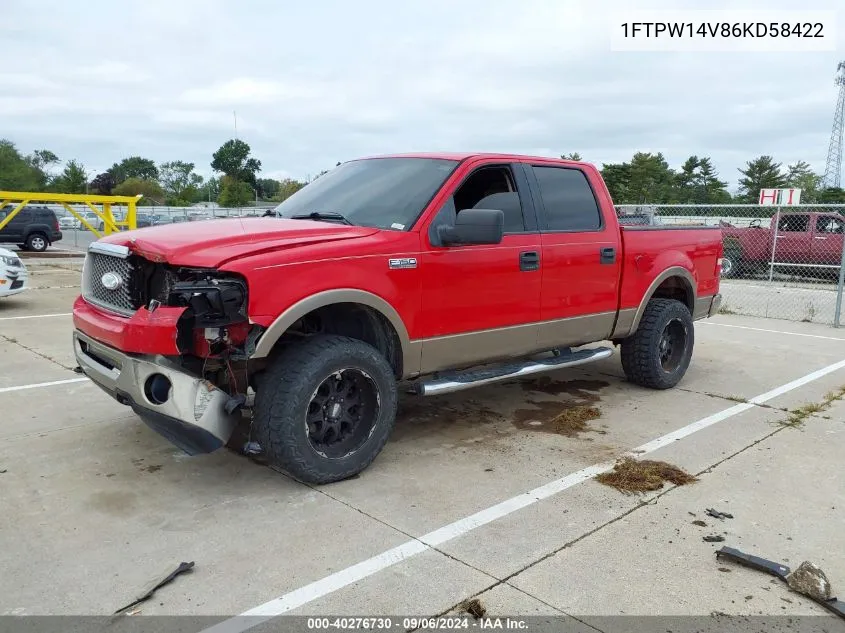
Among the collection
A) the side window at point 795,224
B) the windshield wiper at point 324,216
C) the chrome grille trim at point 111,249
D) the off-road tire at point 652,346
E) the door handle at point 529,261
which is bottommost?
the off-road tire at point 652,346

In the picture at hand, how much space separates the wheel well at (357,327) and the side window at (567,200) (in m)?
1.60

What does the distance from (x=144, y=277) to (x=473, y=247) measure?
2032 millimetres

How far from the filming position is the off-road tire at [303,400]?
12.3ft

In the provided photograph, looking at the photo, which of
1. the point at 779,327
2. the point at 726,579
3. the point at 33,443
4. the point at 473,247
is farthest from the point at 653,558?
the point at 779,327

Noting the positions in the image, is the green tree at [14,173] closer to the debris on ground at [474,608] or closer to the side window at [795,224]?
the side window at [795,224]

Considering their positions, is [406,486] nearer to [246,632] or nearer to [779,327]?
[246,632]

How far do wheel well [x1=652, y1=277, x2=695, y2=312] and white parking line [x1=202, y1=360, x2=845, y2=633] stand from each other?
172cm

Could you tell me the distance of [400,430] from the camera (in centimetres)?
509

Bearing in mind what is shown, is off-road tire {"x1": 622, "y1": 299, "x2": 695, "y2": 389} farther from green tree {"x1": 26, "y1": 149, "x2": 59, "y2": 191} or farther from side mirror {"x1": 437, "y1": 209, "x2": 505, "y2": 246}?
green tree {"x1": 26, "y1": 149, "x2": 59, "y2": 191}

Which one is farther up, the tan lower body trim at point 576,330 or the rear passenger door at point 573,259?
the rear passenger door at point 573,259

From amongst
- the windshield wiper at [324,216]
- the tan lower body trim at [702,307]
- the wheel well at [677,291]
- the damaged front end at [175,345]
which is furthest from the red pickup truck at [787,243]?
the damaged front end at [175,345]

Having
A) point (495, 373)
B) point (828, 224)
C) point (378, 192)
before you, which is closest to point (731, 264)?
point (828, 224)

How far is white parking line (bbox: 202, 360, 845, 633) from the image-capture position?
9.10 ft

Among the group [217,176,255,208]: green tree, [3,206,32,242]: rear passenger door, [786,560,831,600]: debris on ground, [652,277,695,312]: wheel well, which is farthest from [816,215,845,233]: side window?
[217,176,255,208]: green tree
